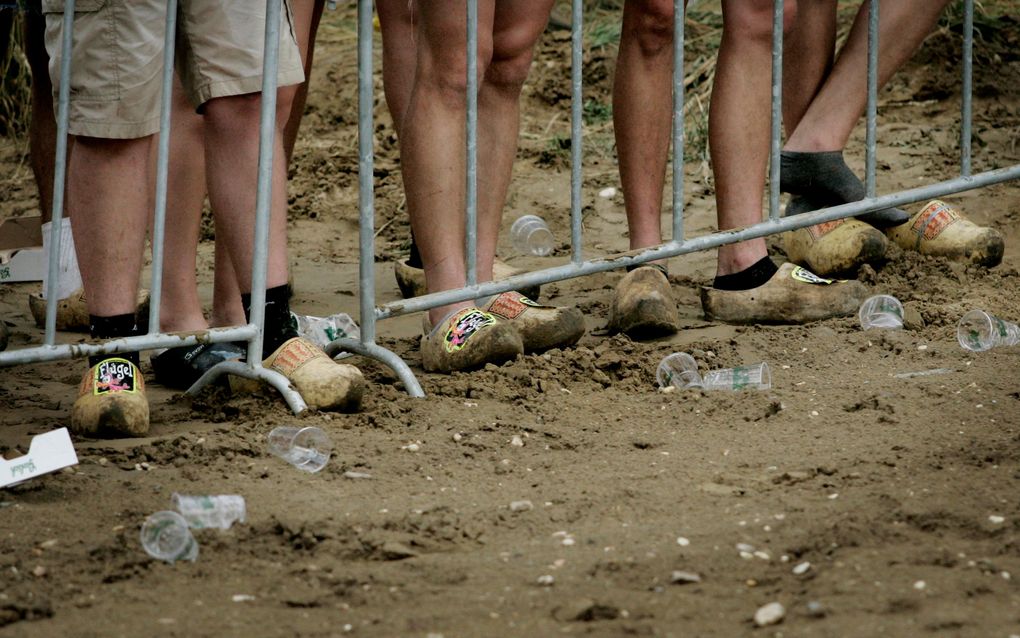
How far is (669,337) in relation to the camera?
3877 mm

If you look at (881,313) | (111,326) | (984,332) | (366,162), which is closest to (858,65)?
(881,313)

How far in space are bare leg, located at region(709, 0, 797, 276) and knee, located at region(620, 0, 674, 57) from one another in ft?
0.57

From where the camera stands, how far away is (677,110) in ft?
12.3

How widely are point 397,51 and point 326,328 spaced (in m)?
1.00

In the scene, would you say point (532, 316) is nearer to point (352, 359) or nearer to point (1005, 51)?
point (352, 359)

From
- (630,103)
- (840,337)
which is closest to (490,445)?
(840,337)

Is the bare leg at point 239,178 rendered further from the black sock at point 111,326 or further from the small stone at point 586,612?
the small stone at point 586,612

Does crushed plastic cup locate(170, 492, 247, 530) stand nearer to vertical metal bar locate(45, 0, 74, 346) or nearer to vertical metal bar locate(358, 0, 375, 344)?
vertical metal bar locate(45, 0, 74, 346)

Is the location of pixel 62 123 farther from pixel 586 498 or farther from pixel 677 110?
pixel 677 110

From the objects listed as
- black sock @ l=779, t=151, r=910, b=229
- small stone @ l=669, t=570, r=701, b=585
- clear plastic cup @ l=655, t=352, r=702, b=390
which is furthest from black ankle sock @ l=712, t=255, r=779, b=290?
small stone @ l=669, t=570, r=701, b=585

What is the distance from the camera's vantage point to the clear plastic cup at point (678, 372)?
3.41 metres

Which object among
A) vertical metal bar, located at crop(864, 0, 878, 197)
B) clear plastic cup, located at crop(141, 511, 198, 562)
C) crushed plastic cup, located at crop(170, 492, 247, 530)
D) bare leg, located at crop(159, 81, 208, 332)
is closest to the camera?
clear plastic cup, located at crop(141, 511, 198, 562)

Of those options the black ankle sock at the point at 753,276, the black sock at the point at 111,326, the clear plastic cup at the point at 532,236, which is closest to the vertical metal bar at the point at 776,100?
the black ankle sock at the point at 753,276

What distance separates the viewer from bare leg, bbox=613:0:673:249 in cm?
396
